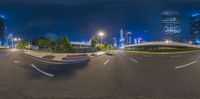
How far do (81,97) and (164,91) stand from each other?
2.34 metres

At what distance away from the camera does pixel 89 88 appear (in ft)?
27.6

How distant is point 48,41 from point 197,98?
132356 mm

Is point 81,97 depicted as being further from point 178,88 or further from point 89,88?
point 178,88

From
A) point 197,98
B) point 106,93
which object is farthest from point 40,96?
point 197,98

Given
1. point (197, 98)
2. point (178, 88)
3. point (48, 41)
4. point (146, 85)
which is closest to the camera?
point (197, 98)

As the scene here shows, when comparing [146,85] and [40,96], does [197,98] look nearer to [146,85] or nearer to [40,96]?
[146,85]

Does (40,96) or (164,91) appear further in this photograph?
(164,91)

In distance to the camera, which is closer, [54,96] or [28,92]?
[54,96]

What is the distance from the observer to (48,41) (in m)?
136

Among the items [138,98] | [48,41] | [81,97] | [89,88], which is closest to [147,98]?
[138,98]

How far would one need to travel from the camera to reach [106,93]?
7.56 metres

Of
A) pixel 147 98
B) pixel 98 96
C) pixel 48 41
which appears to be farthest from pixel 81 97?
pixel 48 41

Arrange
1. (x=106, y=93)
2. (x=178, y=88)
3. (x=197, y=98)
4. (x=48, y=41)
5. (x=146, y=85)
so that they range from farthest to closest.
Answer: (x=48, y=41) → (x=146, y=85) → (x=178, y=88) → (x=106, y=93) → (x=197, y=98)

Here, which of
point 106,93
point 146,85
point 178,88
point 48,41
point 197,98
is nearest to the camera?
point 197,98
